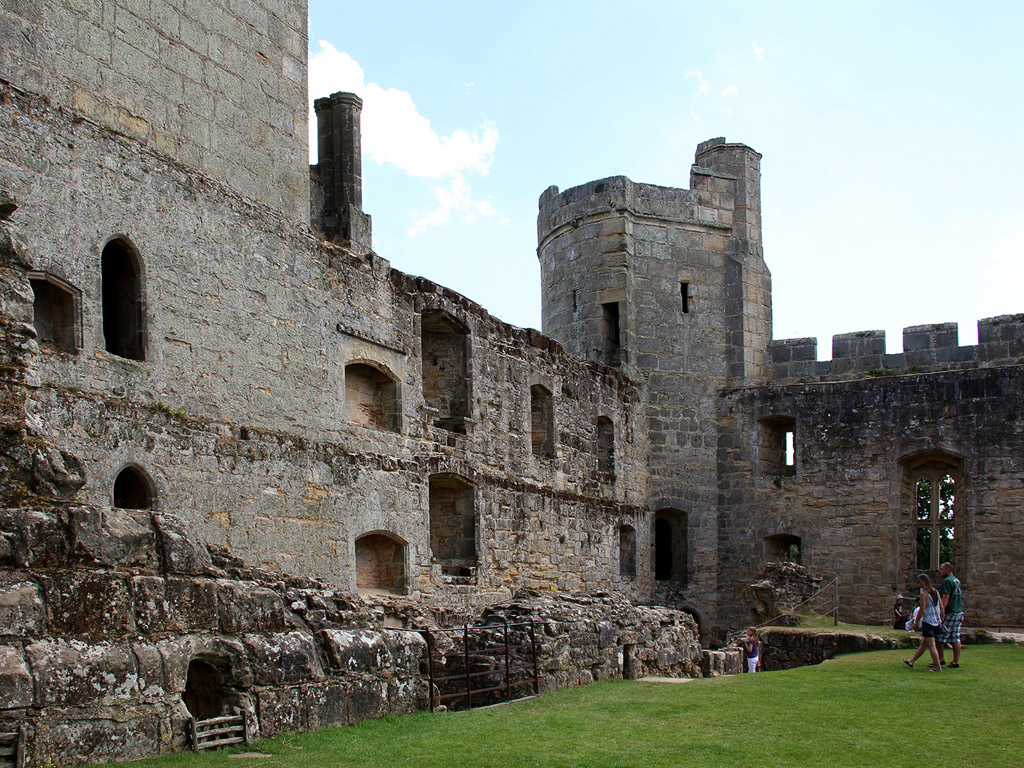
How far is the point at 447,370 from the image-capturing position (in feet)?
60.0

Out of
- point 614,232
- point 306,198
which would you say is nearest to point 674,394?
point 614,232

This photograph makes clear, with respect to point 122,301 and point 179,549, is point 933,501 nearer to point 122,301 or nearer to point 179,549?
point 122,301

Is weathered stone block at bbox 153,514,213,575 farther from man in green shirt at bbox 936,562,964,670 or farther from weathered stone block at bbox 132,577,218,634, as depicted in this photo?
man in green shirt at bbox 936,562,964,670

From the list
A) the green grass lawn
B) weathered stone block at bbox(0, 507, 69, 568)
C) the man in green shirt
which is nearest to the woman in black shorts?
the man in green shirt

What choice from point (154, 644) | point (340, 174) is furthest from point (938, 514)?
point (154, 644)

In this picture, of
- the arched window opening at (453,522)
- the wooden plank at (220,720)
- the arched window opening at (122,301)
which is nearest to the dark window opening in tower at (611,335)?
the arched window opening at (453,522)

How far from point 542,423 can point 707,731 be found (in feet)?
38.6

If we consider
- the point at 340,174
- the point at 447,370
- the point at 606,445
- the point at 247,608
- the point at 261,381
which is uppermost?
the point at 340,174

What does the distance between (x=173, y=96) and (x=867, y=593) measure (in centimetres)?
1559

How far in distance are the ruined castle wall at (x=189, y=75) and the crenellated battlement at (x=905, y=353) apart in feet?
40.6

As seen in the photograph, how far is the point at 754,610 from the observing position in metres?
23.1

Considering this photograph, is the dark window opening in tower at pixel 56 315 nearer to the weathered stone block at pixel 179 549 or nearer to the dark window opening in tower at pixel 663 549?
the weathered stone block at pixel 179 549

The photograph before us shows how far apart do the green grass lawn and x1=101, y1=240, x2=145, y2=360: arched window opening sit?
5202 millimetres

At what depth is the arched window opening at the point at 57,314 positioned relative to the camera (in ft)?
37.2
